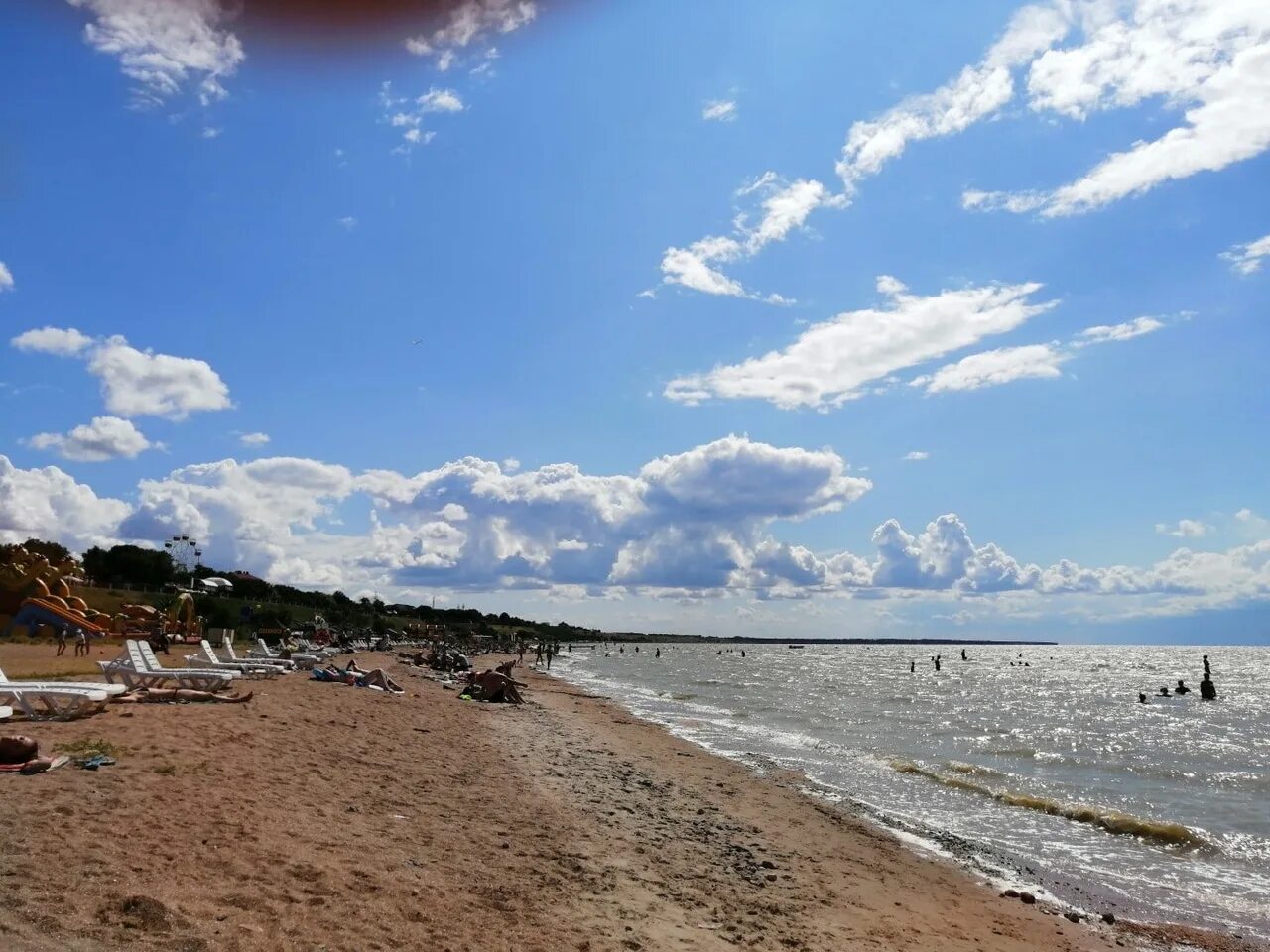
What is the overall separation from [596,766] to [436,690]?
13.4 metres

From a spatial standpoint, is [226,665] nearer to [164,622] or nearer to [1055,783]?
[164,622]

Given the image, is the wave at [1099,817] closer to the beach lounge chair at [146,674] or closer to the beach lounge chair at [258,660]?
the beach lounge chair at [146,674]

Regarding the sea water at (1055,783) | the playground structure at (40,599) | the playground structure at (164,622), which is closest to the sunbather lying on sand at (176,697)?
the sea water at (1055,783)

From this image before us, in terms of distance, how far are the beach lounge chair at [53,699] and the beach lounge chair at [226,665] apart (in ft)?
20.6

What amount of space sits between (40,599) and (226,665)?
46.8 ft

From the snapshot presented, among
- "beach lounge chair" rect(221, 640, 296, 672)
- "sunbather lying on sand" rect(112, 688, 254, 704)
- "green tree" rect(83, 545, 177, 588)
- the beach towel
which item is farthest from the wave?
"green tree" rect(83, 545, 177, 588)

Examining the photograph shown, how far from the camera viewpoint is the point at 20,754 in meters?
7.67

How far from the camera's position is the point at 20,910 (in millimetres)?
4625

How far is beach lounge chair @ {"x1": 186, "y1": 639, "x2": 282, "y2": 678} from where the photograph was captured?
18.0 meters

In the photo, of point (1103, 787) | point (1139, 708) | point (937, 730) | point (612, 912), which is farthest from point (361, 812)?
point (1139, 708)

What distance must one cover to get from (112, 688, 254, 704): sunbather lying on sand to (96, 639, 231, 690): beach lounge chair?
6.9 inches

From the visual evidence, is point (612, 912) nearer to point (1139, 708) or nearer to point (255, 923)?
point (255, 923)

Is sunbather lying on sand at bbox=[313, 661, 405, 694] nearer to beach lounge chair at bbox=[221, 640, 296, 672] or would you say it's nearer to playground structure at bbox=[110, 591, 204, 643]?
beach lounge chair at bbox=[221, 640, 296, 672]

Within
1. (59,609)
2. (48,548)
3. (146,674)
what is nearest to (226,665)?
(146,674)
